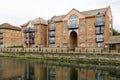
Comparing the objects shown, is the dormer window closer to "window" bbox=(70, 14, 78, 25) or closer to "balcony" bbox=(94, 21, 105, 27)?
"window" bbox=(70, 14, 78, 25)

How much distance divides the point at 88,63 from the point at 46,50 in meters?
19.8

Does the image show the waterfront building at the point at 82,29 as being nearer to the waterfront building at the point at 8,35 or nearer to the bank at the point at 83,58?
the bank at the point at 83,58

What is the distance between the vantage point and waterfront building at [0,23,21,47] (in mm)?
101000

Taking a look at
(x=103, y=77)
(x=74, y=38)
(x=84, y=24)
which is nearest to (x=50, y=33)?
(x=74, y=38)

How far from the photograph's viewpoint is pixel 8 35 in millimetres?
103312

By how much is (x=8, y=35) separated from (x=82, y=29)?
1936 inches

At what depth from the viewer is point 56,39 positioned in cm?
7581

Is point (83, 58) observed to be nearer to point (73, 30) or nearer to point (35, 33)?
point (73, 30)

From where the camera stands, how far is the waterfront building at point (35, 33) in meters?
80.7

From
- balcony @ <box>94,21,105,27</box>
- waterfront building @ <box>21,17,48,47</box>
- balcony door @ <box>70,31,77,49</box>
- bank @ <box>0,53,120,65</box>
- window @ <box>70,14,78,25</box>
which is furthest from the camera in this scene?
waterfront building @ <box>21,17,48,47</box>

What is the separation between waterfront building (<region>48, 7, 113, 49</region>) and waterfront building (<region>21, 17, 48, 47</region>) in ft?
13.7

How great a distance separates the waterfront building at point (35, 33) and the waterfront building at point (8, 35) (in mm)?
19680

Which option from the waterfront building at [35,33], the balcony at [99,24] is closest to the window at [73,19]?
the balcony at [99,24]

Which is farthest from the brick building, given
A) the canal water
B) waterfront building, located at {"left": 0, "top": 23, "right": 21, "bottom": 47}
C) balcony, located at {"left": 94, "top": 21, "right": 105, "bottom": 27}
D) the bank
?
the canal water
